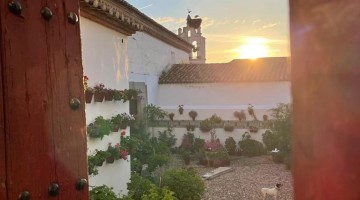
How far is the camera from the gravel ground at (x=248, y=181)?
8992 millimetres

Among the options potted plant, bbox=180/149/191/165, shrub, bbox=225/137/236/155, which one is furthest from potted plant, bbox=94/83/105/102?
shrub, bbox=225/137/236/155

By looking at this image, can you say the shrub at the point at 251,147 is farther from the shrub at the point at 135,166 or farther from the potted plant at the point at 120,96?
the potted plant at the point at 120,96

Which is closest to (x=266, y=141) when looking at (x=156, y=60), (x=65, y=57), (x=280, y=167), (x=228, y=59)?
(x=280, y=167)

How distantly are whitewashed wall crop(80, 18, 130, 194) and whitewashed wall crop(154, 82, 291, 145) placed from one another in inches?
364

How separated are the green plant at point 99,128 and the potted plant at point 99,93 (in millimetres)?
296

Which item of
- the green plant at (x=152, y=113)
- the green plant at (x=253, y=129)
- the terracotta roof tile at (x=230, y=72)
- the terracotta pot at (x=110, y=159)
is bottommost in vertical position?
the green plant at (x=253, y=129)

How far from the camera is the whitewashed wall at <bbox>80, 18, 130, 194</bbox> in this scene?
5.93m

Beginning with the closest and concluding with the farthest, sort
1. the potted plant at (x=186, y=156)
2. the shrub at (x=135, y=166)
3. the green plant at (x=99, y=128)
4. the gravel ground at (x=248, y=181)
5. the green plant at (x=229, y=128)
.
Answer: the green plant at (x=99, y=128), the shrub at (x=135, y=166), the gravel ground at (x=248, y=181), the potted plant at (x=186, y=156), the green plant at (x=229, y=128)

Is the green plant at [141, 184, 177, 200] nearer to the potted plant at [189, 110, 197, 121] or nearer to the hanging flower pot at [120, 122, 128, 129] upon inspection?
the hanging flower pot at [120, 122, 128, 129]

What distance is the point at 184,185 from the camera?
711cm

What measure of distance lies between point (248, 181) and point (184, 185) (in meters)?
3.66

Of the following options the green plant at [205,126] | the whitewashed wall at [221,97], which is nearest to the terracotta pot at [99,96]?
the green plant at [205,126]

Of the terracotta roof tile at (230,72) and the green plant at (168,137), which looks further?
the terracotta roof tile at (230,72)

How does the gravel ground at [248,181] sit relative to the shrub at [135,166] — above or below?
below
